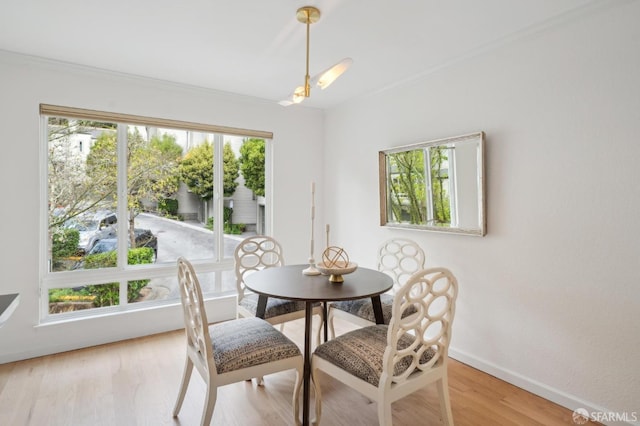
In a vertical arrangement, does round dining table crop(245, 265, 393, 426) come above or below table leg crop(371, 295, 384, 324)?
above

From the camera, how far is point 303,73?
118 inches

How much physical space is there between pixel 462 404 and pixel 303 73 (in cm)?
270

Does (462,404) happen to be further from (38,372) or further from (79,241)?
(79,241)

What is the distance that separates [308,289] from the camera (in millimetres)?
1897

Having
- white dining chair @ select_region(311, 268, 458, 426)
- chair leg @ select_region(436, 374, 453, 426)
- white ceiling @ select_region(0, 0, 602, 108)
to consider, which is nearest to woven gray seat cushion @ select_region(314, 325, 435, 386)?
white dining chair @ select_region(311, 268, 458, 426)

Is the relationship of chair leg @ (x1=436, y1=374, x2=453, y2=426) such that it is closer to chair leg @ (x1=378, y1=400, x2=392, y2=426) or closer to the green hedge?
chair leg @ (x1=378, y1=400, x2=392, y2=426)

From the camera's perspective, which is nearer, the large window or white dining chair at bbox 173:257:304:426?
white dining chair at bbox 173:257:304:426

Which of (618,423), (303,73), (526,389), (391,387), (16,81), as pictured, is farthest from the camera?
(303,73)

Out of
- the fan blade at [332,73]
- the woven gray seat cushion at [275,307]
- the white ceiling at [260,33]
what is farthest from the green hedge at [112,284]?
the fan blade at [332,73]

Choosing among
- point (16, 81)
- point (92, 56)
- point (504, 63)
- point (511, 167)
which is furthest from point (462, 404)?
point (16, 81)

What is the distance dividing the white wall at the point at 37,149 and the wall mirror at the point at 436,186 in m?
1.67

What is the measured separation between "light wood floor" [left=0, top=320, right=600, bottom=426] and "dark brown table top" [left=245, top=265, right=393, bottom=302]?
0.75m

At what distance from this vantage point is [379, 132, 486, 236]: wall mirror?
2572 mm

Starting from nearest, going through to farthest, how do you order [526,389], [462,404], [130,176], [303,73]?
1. [462,404]
2. [526,389]
3. [303,73]
4. [130,176]
